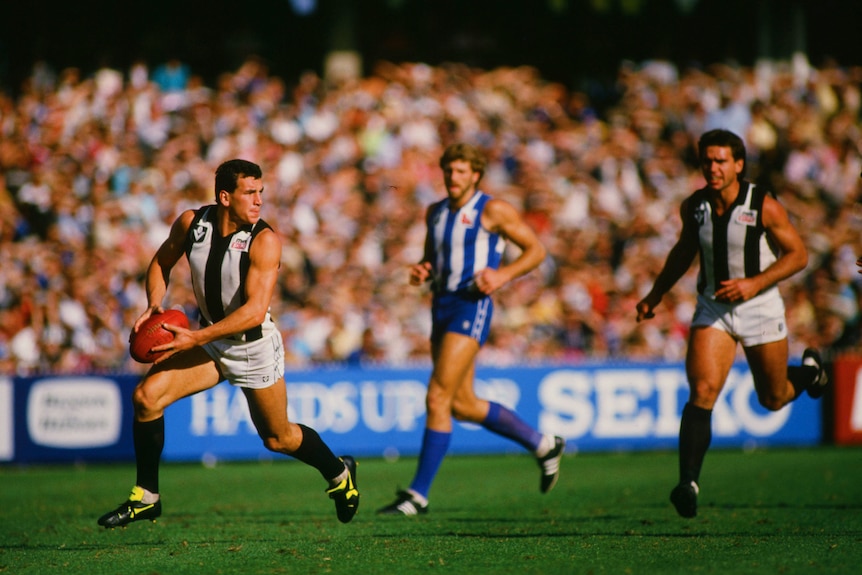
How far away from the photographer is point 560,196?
62.2 ft

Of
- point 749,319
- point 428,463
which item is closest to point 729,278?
point 749,319

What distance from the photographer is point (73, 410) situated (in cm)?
1466

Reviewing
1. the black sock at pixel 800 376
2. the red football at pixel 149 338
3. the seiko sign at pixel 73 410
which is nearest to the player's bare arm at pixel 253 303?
the red football at pixel 149 338

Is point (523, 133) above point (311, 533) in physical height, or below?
above

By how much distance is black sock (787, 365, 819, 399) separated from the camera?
8.03 meters

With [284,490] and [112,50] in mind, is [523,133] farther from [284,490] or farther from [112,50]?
[284,490]

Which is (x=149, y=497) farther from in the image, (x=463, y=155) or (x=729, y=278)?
(x=729, y=278)

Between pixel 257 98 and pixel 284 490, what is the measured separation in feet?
32.8

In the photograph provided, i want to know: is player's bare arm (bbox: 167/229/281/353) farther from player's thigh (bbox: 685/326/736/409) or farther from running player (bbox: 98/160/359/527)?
player's thigh (bbox: 685/326/736/409)

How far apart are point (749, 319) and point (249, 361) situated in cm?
310

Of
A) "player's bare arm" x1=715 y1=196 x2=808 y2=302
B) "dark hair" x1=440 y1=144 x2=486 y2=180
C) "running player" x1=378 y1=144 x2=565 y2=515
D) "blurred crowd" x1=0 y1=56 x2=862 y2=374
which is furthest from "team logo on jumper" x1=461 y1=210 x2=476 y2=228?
"blurred crowd" x1=0 y1=56 x2=862 y2=374

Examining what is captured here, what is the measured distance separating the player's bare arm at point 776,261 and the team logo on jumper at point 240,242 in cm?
285

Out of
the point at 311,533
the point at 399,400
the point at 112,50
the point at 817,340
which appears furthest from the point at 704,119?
the point at 311,533

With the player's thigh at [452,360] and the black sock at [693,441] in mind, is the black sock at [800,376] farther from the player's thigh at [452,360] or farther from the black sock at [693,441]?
the player's thigh at [452,360]
